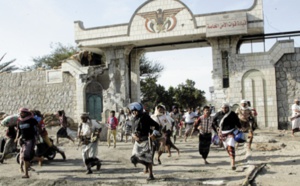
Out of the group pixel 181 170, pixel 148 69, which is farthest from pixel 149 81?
pixel 181 170

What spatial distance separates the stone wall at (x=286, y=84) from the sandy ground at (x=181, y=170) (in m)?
7.34

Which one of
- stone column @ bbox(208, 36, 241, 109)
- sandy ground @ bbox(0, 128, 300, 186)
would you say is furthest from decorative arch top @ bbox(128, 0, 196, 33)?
sandy ground @ bbox(0, 128, 300, 186)

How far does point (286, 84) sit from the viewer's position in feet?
64.3

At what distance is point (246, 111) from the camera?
1092 cm

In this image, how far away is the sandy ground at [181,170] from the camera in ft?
25.1

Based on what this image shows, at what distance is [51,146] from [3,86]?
682 inches

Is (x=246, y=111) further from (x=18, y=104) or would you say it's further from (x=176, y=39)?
(x=18, y=104)

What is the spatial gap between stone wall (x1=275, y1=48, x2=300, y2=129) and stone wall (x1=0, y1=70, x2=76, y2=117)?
12692 mm

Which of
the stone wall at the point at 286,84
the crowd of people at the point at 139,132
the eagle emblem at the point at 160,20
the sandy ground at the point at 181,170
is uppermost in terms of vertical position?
the eagle emblem at the point at 160,20

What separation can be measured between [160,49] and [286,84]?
8515 millimetres

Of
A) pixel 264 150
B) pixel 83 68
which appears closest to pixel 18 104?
pixel 83 68

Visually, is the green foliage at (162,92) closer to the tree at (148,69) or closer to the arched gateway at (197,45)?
the tree at (148,69)

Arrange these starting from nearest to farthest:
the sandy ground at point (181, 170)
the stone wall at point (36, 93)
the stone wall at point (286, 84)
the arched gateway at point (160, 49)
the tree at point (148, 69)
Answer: the sandy ground at point (181, 170), the stone wall at point (286, 84), the arched gateway at point (160, 49), the stone wall at point (36, 93), the tree at point (148, 69)

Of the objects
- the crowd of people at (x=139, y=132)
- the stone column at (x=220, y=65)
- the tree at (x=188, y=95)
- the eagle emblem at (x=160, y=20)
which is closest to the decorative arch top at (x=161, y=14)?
the eagle emblem at (x=160, y=20)
